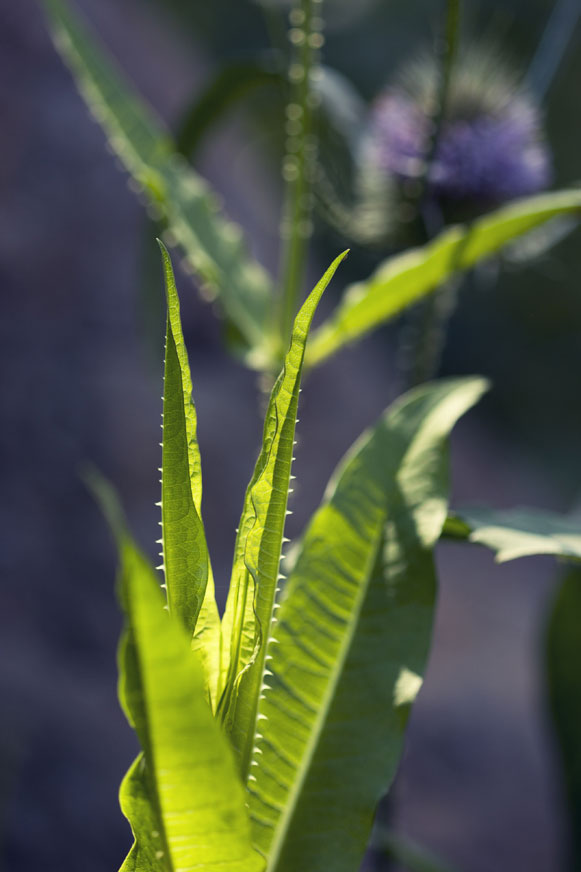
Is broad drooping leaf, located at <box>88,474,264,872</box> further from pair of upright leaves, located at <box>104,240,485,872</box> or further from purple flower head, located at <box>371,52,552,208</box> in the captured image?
purple flower head, located at <box>371,52,552,208</box>

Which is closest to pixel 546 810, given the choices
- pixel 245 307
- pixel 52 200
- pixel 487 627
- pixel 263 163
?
pixel 487 627

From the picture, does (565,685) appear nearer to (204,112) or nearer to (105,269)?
(204,112)

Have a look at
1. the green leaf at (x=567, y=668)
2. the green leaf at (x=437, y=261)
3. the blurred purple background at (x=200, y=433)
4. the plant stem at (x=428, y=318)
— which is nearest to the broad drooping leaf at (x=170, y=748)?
the green leaf at (x=437, y=261)

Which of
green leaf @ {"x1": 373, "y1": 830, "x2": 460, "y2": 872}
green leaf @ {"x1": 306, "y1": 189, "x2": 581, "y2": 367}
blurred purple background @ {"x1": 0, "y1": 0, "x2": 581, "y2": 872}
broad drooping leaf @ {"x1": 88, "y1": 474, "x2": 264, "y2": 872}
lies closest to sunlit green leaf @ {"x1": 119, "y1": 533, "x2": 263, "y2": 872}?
broad drooping leaf @ {"x1": 88, "y1": 474, "x2": 264, "y2": 872}

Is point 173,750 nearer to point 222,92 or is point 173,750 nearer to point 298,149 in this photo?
point 298,149

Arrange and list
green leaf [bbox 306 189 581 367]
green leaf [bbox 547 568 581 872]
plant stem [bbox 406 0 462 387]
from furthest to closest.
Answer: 1. green leaf [bbox 547 568 581 872]
2. plant stem [bbox 406 0 462 387]
3. green leaf [bbox 306 189 581 367]

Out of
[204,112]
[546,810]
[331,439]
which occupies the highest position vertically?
[204,112]
